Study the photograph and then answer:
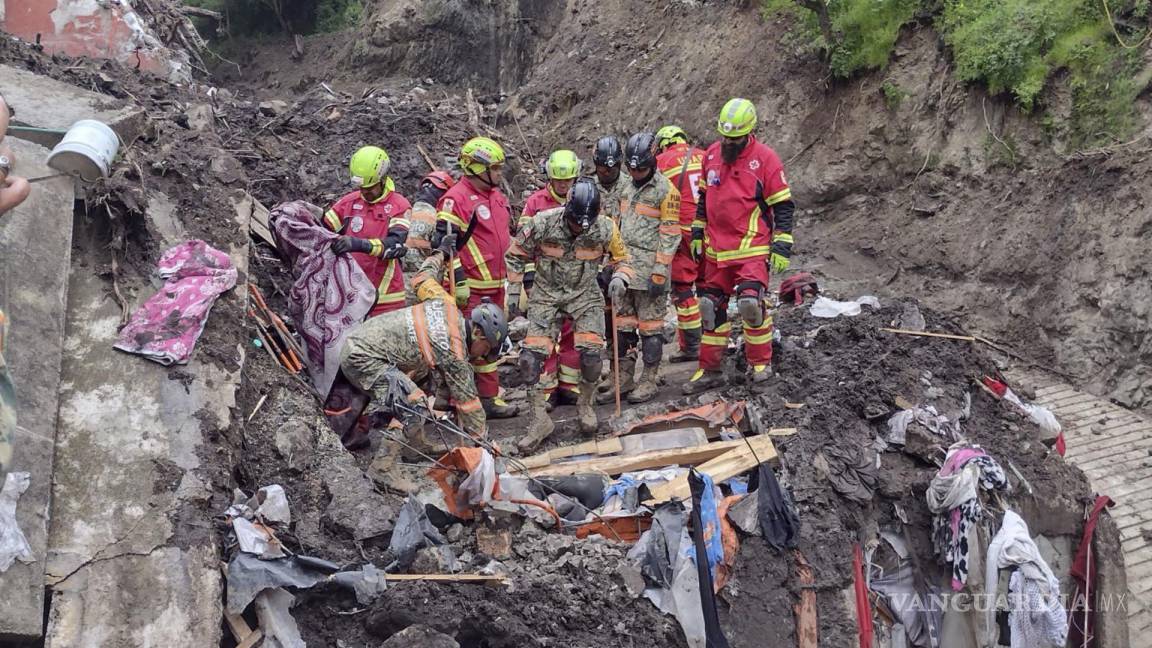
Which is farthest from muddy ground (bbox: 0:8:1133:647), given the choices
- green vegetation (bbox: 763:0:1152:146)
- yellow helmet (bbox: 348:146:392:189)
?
green vegetation (bbox: 763:0:1152:146)

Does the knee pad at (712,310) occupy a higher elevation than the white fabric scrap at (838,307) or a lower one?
higher

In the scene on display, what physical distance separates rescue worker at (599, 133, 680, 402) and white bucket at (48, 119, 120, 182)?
12.0 feet

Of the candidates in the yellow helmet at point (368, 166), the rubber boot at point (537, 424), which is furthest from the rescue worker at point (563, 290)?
the yellow helmet at point (368, 166)

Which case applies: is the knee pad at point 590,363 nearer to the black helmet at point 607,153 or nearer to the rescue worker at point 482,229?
the rescue worker at point 482,229

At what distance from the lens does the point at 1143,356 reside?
8.16m

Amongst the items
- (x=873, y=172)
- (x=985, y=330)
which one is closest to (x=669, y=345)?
(x=985, y=330)

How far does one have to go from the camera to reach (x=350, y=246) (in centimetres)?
634

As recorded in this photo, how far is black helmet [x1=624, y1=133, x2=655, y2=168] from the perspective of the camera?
22.6ft

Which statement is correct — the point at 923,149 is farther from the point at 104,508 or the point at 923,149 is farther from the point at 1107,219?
the point at 104,508

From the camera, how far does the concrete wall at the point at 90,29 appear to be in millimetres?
11602

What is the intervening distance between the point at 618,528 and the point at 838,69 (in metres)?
8.14

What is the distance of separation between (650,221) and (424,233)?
179cm

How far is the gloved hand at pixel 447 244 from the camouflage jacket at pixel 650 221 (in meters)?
1.42

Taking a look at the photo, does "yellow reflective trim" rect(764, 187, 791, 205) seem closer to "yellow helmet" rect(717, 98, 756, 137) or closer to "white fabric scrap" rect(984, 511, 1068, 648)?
"yellow helmet" rect(717, 98, 756, 137)
